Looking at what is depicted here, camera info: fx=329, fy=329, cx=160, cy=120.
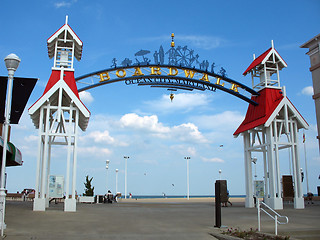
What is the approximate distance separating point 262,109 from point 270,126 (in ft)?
6.94

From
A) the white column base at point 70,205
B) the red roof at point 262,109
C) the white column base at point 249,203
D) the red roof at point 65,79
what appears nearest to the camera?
the white column base at point 70,205

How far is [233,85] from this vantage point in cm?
2553

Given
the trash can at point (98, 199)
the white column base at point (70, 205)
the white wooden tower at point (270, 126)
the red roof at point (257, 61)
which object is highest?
the red roof at point (257, 61)

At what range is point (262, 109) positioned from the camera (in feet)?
81.9

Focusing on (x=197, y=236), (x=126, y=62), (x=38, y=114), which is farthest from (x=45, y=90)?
(x=197, y=236)

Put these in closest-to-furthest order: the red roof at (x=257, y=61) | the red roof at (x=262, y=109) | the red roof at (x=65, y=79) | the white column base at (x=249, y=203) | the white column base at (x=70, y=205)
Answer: the white column base at (x=70, y=205) → the red roof at (x=65, y=79) → the red roof at (x=262, y=109) → the white column base at (x=249, y=203) → the red roof at (x=257, y=61)

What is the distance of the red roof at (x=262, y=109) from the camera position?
24.0 m

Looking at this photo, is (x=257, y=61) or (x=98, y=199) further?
(x=98, y=199)

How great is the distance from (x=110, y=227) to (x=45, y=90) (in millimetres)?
10732

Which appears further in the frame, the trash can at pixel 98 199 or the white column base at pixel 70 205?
the trash can at pixel 98 199

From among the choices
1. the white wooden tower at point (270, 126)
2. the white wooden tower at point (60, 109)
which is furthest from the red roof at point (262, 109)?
the white wooden tower at point (60, 109)

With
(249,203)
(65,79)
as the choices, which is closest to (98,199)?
(249,203)

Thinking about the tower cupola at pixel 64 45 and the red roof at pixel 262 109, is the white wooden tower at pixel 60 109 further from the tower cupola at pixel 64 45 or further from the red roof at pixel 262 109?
the red roof at pixel 262 109

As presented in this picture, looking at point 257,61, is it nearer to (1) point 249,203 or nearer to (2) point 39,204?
(1) point 249,203
